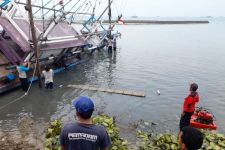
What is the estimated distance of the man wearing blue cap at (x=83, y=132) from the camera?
12.8ft

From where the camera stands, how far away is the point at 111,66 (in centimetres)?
2544

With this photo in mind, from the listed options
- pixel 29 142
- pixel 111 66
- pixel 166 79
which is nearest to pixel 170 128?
pixel 29 142

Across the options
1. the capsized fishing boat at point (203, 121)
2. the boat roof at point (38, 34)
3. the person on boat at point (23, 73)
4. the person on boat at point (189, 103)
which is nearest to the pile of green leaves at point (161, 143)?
the person on boat at point (189, 103)

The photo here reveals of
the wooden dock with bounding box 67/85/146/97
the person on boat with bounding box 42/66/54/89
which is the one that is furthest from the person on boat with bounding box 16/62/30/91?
the wooden dock with bounding box 67/85/146/97

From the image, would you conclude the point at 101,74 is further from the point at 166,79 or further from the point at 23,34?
the point at 23,34

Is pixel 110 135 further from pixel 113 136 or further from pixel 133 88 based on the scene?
pixel 133 88

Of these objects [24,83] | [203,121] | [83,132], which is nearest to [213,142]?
[83,132]

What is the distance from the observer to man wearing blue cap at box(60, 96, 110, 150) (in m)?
3.89

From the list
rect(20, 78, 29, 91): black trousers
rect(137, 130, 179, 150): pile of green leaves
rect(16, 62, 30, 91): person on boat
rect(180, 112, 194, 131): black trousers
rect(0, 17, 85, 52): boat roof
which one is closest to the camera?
rect(137, 130, 179, 150): pile of green leaves

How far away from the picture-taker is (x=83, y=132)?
3898 mm

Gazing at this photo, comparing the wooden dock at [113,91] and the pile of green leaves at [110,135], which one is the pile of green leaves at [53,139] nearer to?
the pile of green leaves at [110,135]

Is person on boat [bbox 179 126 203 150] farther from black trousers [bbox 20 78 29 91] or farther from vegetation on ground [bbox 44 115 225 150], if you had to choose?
black trousers [bbox 20 78 29 91]

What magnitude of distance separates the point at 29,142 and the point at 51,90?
726cm

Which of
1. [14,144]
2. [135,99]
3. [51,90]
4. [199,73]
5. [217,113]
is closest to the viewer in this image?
[14,144]
